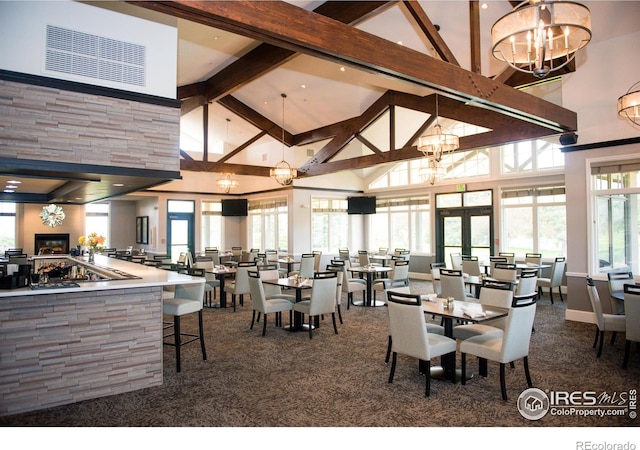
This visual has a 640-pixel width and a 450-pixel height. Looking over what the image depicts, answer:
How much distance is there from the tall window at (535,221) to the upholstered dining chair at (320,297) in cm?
640

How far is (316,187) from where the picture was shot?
13312mm

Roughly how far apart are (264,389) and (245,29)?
3.25 meters

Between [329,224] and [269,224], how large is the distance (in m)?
2.13

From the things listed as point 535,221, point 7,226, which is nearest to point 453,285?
point 535,221

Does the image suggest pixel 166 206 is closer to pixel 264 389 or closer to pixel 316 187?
pixel 316 187

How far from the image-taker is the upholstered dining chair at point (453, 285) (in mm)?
6152

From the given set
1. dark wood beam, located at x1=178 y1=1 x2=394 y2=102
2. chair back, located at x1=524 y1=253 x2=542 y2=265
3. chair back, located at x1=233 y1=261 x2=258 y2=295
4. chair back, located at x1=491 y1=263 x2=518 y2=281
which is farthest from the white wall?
chair back, located at x1=524 y1=253 x2=542 y2=265

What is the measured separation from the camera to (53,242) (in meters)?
13.3

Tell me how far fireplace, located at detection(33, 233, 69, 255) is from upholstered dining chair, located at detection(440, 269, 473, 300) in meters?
12.1

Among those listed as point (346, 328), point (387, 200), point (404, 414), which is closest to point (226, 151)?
point (387, 200)

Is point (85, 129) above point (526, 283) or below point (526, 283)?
above

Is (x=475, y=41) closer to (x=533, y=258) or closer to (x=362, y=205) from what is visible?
(x=533, y=258)

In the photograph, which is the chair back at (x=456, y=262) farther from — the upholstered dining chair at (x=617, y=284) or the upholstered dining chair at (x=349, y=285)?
the upholstered dining chair at (x=617, y=284)

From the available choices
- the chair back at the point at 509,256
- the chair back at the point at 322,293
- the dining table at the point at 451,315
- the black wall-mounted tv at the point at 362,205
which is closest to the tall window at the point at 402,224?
the black wall-mounted tv at the point at 362,205
